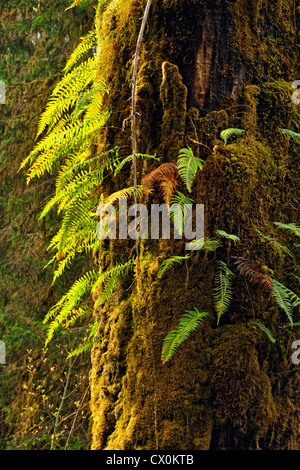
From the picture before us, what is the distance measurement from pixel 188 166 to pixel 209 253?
42 cm

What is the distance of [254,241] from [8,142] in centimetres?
611

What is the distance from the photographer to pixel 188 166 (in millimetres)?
1986

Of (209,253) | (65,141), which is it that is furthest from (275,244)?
(65,141)

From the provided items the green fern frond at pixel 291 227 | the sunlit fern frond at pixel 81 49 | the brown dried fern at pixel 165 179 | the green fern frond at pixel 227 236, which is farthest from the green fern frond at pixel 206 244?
the sunlit fern frond at pixel 81 49

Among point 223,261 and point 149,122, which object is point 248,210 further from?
point 149,122

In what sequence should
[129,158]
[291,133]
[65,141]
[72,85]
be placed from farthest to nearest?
[72,85], [65,141], [291,133], [129,158]

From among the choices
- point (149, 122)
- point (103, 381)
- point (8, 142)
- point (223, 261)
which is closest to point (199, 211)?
point (223, 261)

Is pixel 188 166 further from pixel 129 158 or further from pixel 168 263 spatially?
pixel 168 263

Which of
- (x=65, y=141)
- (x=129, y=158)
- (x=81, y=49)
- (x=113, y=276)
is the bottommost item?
(x=113, y=276)

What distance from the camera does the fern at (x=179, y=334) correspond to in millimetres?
1913

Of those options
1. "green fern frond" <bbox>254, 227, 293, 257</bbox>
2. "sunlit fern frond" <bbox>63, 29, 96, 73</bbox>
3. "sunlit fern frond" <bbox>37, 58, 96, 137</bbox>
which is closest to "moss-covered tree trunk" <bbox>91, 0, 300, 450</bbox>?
"green fern frond" <bbox>254, 227, 293, 257</bbox>

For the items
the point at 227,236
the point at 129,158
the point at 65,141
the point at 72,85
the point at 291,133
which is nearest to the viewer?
the point at 227,236
